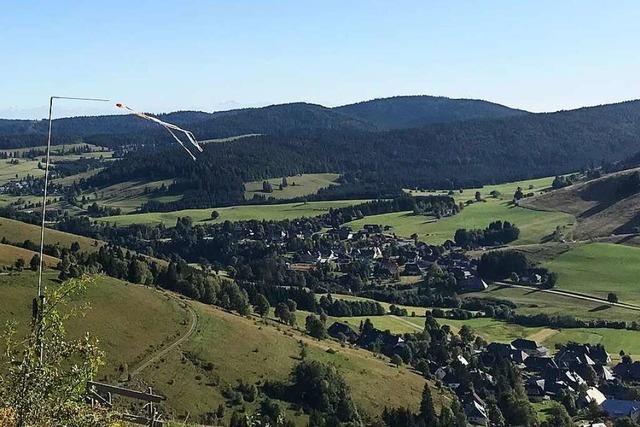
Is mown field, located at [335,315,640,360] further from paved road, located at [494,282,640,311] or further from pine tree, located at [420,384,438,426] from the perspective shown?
pine tree, located at [420,384,438,426]

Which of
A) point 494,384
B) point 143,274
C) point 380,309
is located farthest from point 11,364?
point 380,309

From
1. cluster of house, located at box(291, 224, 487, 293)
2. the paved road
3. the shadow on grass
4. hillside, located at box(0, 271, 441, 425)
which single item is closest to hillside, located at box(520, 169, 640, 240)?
cluster of house, located at box(291, 224, 487, 293)

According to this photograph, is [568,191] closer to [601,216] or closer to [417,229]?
[601,216]

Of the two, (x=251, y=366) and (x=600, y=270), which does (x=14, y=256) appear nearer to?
(x=251, y=366)

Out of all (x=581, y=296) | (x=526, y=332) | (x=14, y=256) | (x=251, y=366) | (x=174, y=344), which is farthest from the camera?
(x=581, y=296)

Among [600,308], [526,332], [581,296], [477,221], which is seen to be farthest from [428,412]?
[477,221]

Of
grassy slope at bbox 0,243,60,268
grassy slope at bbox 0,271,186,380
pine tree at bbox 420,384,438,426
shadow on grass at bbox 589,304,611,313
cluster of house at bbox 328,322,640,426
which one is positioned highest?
grassy slope at bbox 0,243,60,268
